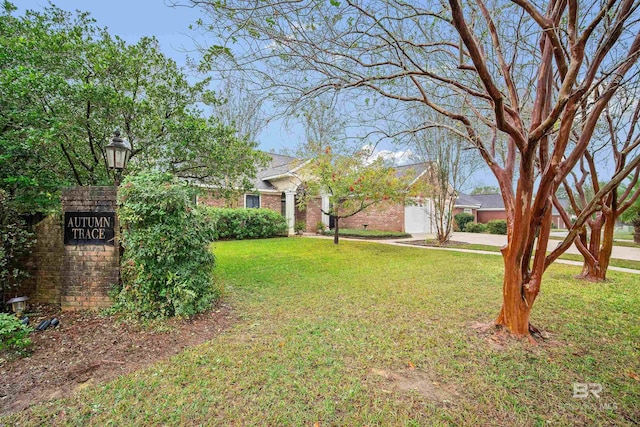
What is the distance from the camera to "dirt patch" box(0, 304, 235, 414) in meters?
2.69

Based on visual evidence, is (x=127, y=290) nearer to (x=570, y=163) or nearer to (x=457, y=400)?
(x=457, y=400)

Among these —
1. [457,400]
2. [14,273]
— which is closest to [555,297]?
[457,400]

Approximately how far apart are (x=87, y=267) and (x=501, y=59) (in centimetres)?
657

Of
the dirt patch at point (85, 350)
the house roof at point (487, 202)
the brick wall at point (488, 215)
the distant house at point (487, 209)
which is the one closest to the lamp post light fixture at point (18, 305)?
the dirt patch at point (85, 350)

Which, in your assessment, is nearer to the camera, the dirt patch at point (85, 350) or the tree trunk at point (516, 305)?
the dirt patch at point (85, 350)

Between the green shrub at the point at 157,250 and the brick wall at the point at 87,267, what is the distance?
0.26 meters

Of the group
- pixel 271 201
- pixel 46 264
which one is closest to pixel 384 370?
pixel 46 264

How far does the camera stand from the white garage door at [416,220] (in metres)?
19.5

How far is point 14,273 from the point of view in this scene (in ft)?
15.1

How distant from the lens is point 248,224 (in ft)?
50.2

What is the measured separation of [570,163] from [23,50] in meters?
7.79

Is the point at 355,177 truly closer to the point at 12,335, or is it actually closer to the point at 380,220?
the point at 380,220

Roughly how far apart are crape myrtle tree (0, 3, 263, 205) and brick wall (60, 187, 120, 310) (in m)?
0.72

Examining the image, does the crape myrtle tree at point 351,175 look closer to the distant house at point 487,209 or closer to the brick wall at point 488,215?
the distant house at point 487,209
